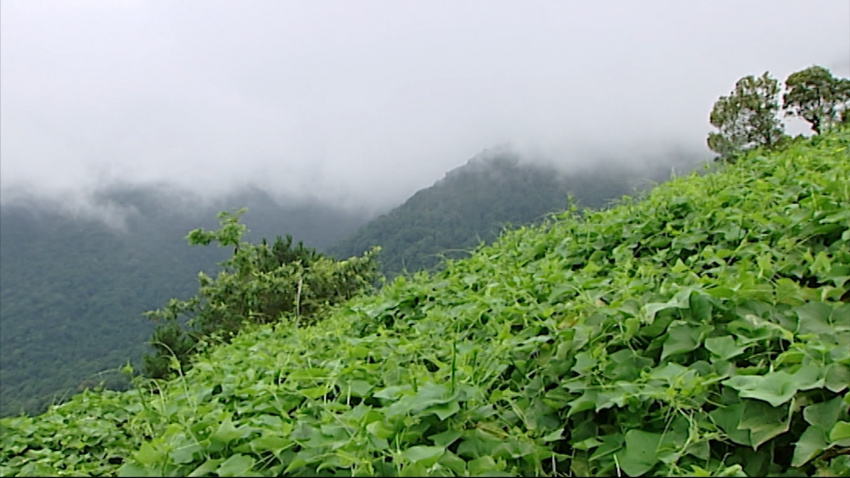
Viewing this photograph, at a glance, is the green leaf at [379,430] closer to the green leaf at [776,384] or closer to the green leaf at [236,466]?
the green leaf at [236,466]

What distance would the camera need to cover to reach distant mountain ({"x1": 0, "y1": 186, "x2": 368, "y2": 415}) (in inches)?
1678

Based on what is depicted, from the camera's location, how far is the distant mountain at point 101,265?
4262 cm

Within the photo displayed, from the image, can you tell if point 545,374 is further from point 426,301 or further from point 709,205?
point 709,205

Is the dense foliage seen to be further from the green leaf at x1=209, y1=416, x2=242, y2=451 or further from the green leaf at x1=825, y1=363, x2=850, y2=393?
the green leaf at x1=825, y1=363, x2=850, y2=393

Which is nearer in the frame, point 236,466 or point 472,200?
point 236,466

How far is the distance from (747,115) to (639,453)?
1134cm

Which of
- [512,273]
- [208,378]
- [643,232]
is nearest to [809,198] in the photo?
[643,232]

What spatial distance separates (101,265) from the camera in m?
65.8

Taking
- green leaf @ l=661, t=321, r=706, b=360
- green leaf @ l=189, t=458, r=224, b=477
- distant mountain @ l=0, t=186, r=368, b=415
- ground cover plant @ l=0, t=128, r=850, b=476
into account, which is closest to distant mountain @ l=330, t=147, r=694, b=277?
ground cover plant @ l=0, t=128, r=850, b=476

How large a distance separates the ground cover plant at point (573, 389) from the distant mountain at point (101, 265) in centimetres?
2967

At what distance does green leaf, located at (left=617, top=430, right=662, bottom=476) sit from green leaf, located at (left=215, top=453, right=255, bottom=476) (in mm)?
612

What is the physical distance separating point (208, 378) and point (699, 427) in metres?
1.54

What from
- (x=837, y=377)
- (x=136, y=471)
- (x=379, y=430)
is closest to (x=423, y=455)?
(x=379, y=430)

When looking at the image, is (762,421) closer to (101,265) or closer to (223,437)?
(223,437)
